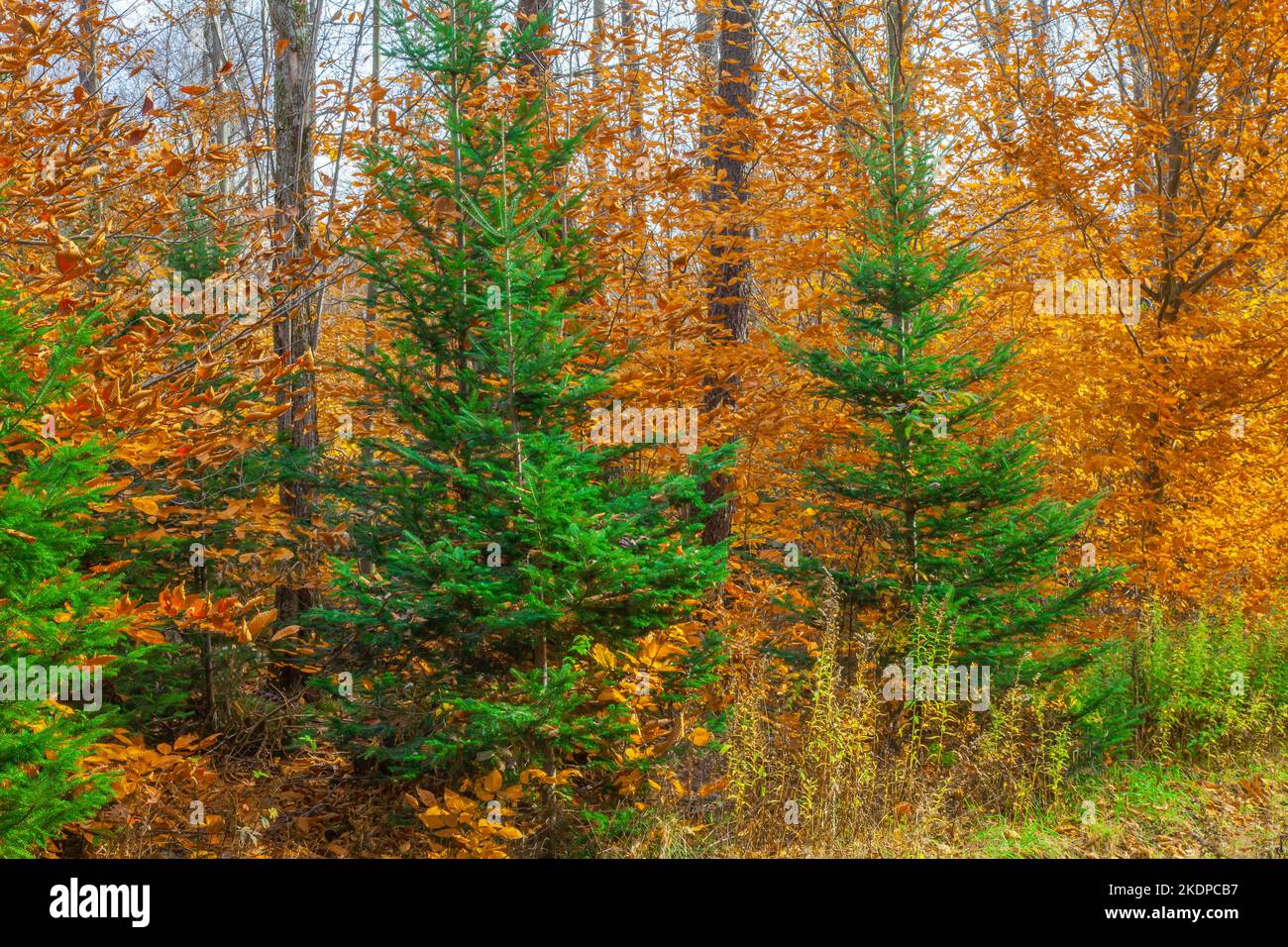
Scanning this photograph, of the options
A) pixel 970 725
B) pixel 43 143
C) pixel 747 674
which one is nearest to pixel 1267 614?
pixel 970 725

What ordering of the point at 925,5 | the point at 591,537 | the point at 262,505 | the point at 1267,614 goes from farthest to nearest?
1. the point at 925,5
2. the point at 1267,614
3. the point at 262,505
4. the point at 591,537

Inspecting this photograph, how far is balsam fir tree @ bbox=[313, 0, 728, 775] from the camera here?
5.14m

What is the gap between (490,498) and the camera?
5676 millimetres

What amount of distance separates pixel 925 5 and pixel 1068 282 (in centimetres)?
332

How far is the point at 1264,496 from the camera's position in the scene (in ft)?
28.9

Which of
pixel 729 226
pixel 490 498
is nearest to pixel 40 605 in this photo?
pixel 490 498

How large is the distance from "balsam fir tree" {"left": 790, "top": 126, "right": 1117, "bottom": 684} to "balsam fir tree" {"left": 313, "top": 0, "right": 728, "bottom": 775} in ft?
3.98

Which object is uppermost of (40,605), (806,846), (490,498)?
(490,498)

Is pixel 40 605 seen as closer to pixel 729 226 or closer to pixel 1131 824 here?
pixel 1131 824

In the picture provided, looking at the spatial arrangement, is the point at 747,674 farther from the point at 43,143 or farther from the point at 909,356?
the point at 43,143

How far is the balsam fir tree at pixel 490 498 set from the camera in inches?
202

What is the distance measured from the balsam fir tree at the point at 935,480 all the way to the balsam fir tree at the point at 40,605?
438cm

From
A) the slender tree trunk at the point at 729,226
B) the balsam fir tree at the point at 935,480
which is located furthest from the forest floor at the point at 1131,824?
the slender tree trunk at the point at 729,226

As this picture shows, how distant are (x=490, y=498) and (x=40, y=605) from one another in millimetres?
2412
